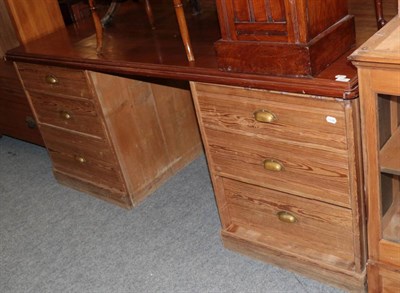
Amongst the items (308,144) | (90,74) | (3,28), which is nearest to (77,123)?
(90,74)

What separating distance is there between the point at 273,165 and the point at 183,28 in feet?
1.70

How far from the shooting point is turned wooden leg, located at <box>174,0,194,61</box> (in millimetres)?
1556

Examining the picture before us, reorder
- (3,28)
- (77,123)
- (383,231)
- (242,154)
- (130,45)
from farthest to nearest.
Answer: (3,28)
(77,123)
(130,45)
(242,154)
(383,231)

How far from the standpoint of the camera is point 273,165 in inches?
60.3

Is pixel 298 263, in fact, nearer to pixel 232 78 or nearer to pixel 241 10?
pixel 232 78

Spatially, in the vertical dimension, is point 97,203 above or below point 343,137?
below

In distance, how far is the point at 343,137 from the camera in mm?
1319

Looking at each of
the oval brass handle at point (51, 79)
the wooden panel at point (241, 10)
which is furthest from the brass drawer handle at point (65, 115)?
the wooden panel at point (241, 10)

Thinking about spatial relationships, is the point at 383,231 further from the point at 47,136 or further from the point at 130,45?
the point at 47,136

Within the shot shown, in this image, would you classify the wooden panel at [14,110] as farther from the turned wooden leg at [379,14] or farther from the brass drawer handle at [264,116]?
the turned wooden leg at [379,14]

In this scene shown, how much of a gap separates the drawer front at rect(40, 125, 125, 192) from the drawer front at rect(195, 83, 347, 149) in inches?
27.9

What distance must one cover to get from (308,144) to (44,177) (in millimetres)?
1693

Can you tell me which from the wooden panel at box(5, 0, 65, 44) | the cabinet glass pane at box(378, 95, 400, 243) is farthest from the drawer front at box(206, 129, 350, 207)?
the wooden panel at box(5, 0, 65, 44)

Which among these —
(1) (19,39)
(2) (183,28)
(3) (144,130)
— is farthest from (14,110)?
(2) (183,28)
